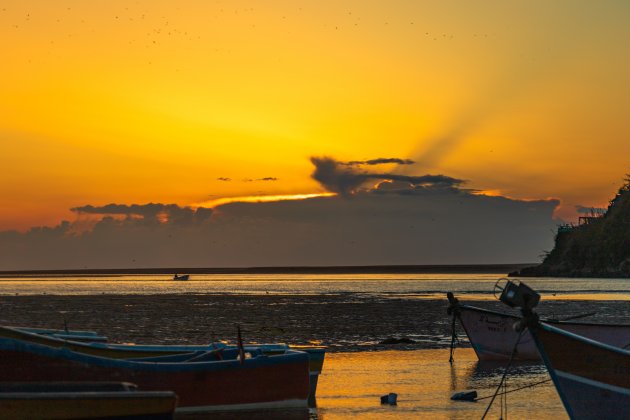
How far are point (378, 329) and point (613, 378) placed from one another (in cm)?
3078

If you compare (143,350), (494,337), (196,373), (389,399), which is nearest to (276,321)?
(494,337)

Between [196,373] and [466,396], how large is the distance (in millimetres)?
6895

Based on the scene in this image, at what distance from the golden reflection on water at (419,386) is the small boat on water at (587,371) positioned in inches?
106

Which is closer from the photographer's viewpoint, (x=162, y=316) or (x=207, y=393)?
(x=207, y=393)

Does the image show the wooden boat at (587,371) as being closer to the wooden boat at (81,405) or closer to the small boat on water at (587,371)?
the small boat on water at (587,371)

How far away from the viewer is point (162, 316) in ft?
196

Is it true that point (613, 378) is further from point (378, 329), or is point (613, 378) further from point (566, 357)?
point (378, 329)

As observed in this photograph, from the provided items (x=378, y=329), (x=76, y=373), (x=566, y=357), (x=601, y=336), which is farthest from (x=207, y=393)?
(x=378, y=329)

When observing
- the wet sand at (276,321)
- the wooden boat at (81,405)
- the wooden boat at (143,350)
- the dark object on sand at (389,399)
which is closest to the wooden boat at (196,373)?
the wooden boat at (143,350)

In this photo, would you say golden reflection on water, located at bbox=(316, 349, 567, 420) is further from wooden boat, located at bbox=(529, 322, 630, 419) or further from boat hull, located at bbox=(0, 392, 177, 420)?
boat hull, located at bbox=(0, 392, 177, 420)

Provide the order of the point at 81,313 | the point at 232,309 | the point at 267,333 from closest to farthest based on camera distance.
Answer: the point at 267,333 → the point at 81,313 → the point at 232,309

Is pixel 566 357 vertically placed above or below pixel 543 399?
above

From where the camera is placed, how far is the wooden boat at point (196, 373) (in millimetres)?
16734

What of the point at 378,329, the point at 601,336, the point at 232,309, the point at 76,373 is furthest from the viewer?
the point at 232,309
